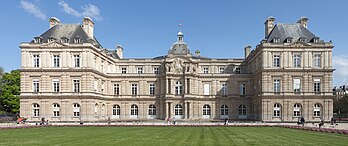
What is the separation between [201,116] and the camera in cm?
6362

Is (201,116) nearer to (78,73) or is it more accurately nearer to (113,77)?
(113,77)

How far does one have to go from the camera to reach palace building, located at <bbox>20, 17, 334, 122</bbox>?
2080 inches

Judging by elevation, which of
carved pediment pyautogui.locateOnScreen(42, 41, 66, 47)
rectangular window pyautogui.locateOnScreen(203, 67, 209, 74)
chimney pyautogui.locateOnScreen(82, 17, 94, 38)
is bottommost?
rectangular window pyautogui.locateOnScreen(203, 67, 209, 74)

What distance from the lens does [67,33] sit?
57.3 meters

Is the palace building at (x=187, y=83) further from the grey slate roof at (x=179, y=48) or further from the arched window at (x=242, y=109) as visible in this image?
the grey slate roof at (x=179, y=48)

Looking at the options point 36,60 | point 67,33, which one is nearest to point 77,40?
point 67,33

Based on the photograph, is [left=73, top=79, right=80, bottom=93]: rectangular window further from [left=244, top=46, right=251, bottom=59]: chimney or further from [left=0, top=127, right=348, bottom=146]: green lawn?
[left=244, top=46, right=251, bottom=59]: chimney

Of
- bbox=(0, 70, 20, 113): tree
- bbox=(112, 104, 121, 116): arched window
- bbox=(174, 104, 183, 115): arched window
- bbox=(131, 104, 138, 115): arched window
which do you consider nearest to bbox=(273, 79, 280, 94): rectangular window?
bbox=(174, 104, 183, 115): arched window

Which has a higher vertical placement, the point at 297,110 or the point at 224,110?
the point at 297,110

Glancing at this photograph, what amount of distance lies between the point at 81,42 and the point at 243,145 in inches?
1627

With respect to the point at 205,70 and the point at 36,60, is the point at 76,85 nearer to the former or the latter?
Result: the point at 36,60

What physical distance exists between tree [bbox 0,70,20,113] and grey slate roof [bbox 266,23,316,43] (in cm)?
5285

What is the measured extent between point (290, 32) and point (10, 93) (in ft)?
190

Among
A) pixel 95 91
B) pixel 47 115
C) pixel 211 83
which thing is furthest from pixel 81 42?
pixel 211 83
